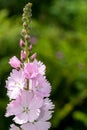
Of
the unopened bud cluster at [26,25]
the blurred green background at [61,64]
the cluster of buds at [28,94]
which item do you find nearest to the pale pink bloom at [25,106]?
the cluster of buds at [28,94]

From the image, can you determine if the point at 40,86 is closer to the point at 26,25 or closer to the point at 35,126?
the point at 35,126

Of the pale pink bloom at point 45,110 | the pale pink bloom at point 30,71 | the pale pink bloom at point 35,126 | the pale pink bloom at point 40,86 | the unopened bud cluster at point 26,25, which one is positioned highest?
the unopened bud cluster at point 26,25

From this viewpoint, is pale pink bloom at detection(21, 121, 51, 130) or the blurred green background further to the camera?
the blurred green background

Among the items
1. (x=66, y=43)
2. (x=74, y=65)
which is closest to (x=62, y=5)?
(x=66, y=43)

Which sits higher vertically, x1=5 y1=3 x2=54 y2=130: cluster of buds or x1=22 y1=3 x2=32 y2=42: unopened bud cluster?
x1=22 y1=3 x2=32 y2=42: unopened bud cluster

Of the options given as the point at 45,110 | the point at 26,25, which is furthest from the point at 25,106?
the point at 26,25

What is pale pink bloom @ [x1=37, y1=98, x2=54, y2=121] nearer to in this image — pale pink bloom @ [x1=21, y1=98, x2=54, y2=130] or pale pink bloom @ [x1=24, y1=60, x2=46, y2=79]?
pale pink bloom @ [x1=21, y1=98, x2=54, y2=130]

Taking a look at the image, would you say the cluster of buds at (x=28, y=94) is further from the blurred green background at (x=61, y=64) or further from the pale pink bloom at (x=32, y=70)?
the blurred green background at (x=61, y=64)

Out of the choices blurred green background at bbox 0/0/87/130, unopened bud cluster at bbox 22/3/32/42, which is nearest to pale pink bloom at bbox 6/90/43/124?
unopened bud cluster at bbox 22/3/32/42

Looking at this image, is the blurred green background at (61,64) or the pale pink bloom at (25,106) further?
the blurred green background at (61,64)
